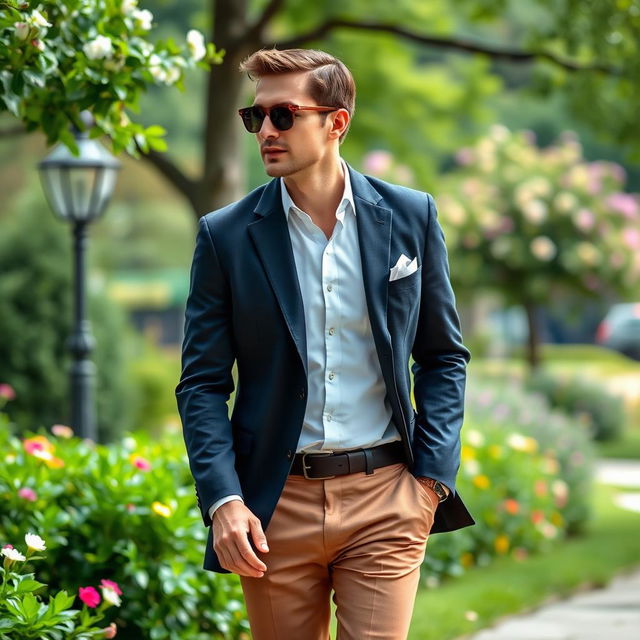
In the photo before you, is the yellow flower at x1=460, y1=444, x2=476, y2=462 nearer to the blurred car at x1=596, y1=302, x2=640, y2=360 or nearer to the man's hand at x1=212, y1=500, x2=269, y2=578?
the man's hand at x1=212, y1=500, x2=269, y2=578

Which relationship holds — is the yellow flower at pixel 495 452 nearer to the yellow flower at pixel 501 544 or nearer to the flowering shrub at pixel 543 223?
the yellow flower at pixel 501 544

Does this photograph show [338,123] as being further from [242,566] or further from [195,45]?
[195,45]

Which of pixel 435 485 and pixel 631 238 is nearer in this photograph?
pixel 435 485

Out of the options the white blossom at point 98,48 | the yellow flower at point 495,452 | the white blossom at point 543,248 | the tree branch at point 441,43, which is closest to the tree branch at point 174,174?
the tree branch at point 441,43

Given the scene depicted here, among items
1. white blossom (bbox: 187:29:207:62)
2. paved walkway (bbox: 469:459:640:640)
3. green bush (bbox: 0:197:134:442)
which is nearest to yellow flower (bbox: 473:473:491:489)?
paved walkway (bbox: 469:459:640:640)

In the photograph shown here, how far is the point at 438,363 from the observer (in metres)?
3.13

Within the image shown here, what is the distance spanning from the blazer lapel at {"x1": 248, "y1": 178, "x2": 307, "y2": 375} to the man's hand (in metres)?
0.36

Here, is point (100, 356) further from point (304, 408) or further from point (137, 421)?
point (304, 408)

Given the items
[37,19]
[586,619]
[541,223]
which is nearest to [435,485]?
[37,19]

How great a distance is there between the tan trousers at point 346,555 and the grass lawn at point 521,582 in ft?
9.26

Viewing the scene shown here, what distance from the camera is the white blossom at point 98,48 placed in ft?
12.6

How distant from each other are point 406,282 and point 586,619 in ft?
13.1

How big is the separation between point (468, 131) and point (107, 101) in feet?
35.3

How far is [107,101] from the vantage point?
396 centimetres
